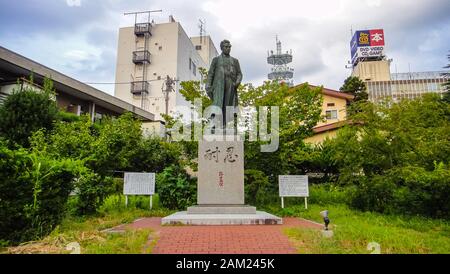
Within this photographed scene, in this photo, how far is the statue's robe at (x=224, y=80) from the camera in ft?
28.8

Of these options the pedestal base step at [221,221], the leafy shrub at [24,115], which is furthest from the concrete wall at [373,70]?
the pedestal base step at [221,221]

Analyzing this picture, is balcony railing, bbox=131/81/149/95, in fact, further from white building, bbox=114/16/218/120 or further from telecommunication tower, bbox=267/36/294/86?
telecommunication tower, bbox=267/36/294/86

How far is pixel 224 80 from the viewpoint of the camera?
8867 mm

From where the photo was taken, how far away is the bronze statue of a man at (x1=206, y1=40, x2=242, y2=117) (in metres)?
8.79

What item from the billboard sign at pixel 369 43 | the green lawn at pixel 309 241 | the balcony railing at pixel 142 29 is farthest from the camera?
the billboard sign at pixel 369 43

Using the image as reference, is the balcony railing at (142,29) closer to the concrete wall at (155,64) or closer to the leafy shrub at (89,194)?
the concrete wall at (155,64)

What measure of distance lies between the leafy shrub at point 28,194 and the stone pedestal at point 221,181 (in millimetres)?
2842

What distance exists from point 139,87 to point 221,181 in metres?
22.9

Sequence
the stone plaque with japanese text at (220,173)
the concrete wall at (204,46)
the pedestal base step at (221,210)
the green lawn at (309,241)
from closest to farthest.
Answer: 1. the green lawn at (309,241)
2. the pedestal base step at (221,210)
3. the stone plaque with japanese text at (220,173)
4. the concrete wall at (204,46)

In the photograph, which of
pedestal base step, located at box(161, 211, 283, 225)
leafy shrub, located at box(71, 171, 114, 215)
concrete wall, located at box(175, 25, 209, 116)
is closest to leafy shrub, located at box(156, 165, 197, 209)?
leafy shrub, located at box(71, 171, 114, 215)

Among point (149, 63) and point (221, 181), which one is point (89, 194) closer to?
point (221, 181)

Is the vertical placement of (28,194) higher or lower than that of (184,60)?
lower

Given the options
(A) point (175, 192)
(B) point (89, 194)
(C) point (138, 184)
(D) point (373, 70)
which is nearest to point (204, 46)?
(D) point (373, 70)
